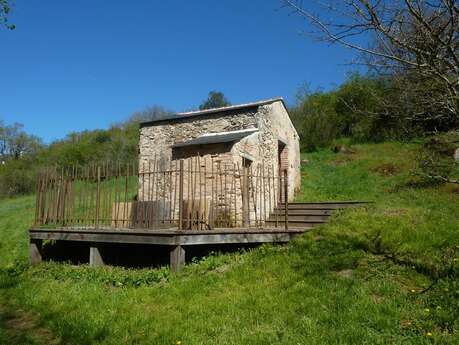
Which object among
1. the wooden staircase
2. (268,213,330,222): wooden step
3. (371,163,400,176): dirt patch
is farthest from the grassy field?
(371,163,400,176): dirt patch

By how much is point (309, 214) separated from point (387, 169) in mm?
7371

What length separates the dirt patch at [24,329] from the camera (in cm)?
443

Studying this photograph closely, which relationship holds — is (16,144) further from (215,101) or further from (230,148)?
(230,148)

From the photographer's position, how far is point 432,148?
15406mm

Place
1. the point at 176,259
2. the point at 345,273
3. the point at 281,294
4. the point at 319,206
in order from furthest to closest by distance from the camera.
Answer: the point at 319,206, the point at 176,259, the point at 345,273, the point at 281,294

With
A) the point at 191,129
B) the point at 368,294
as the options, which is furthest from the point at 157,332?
the point at 191,129

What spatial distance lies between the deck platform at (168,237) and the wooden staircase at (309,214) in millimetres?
1501

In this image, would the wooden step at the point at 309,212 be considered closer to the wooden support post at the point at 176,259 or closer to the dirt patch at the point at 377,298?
the wooden support post at the point at 176,259

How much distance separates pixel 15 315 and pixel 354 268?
504 cm

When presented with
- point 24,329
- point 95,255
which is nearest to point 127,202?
point 95,255

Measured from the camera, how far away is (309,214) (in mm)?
10094

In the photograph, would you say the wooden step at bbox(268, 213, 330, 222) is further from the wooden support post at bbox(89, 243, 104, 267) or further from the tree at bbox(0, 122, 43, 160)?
the tree at bbox(0, 122, 43, 160)

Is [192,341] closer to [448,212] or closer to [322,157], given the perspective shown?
[448,212]

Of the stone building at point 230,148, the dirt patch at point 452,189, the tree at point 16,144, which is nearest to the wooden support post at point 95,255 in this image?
the stone building at point 230,148
